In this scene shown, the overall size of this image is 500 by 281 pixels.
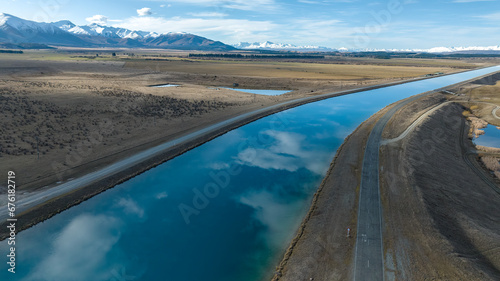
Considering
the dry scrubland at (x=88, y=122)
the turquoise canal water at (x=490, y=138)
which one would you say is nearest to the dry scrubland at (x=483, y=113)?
the turquoise canal water at (x=490, y=138)

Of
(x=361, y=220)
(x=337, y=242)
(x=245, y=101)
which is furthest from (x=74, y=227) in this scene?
(x=245, y=101)

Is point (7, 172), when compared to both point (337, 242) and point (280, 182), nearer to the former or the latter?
point (280, 182)

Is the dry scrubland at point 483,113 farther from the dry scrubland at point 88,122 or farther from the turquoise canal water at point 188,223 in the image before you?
the dry scrubland at point 88,122

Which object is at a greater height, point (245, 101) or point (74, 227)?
point (245, 101)

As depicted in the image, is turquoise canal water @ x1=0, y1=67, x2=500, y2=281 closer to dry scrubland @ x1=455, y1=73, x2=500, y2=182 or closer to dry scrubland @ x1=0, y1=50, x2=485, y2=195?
dry scrubland @ x1=0, y1=50, x2=485, y2=195

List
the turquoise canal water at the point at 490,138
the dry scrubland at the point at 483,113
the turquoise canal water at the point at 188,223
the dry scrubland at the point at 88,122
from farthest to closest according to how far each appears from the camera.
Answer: the turquoise canal water at the point at 490,138
the dry scrubland at the point at 483,113
the dry scrubland at the point at 88,122
the turquoise canal water at the point at 188,223

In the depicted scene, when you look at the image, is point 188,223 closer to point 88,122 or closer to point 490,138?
point 88,122
